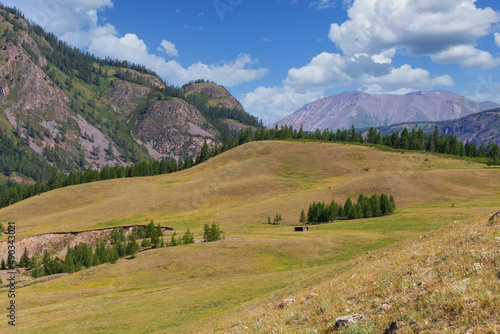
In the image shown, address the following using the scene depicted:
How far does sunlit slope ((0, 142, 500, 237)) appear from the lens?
113 m

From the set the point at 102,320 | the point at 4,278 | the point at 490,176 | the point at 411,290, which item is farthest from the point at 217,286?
the point at 490,176

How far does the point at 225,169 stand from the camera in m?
175

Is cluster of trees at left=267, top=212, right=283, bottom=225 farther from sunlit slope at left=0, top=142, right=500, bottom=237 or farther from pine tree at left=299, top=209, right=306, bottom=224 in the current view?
pine tree at left=299, top=209, right=306, bottom=224

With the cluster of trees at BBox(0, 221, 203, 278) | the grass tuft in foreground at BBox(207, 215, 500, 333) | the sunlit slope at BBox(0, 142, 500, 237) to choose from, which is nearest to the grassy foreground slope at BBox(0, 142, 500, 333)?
the sunlit slope at BBox(0, 142, 500, 237)

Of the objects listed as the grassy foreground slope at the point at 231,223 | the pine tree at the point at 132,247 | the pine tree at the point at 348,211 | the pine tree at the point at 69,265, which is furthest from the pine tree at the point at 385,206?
the pine tree at the point at 69,265

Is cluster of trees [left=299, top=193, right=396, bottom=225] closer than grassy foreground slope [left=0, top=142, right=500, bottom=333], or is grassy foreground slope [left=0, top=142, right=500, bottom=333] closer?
grassy foreground slope [left=0, top=142, right=500, bottom=333]

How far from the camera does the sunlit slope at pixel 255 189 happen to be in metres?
113

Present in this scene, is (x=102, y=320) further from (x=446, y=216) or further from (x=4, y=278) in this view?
(x=446, y=216)

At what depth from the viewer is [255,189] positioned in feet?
470

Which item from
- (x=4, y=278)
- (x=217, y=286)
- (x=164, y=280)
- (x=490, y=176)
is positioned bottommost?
(x=4, y=278)

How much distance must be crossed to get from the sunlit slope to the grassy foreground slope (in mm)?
536

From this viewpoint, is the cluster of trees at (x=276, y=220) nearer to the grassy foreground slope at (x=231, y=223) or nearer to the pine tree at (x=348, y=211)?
the grassy foreground slope at (x=231, y=223)

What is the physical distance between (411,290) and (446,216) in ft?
239

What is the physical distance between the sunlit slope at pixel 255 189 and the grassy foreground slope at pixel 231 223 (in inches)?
21.1
